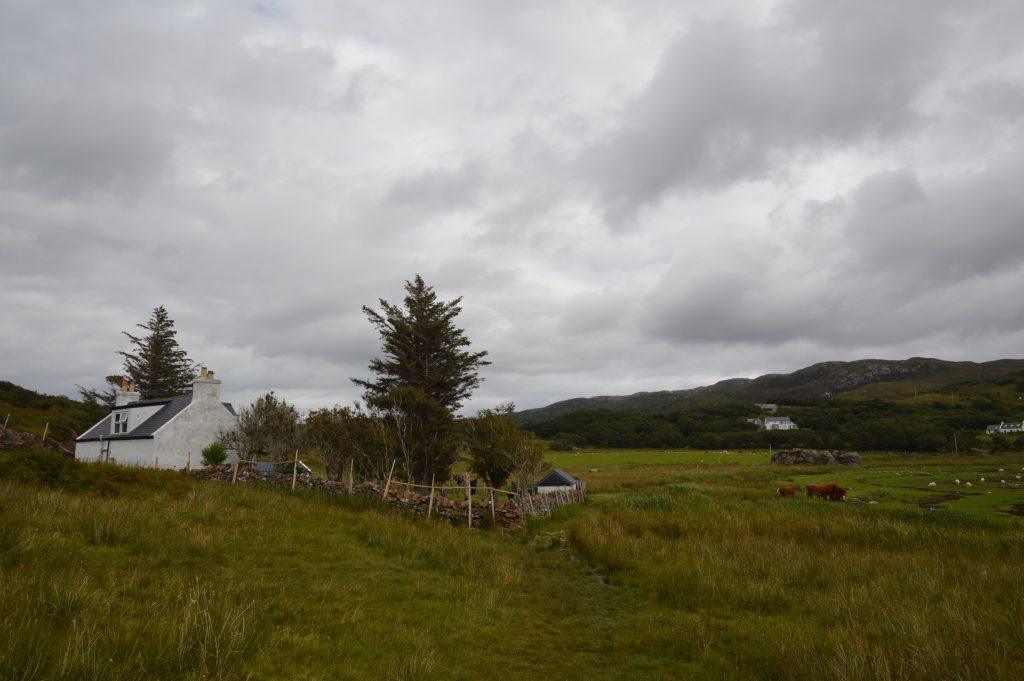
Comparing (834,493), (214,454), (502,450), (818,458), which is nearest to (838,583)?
(502,450)

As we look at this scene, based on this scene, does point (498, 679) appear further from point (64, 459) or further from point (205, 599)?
point (64, 459)

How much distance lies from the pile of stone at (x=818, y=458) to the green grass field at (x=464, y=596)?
215 feet

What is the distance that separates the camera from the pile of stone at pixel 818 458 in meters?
75.7

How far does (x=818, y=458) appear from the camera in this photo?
3041 inches

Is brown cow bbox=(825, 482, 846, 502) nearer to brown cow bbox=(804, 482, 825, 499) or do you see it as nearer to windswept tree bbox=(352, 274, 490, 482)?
brown cow bbox=(804, 482, 825, 499)

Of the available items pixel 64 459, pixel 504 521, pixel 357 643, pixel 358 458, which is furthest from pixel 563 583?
pixel 358 458

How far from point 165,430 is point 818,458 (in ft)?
266

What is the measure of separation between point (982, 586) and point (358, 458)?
2484cm

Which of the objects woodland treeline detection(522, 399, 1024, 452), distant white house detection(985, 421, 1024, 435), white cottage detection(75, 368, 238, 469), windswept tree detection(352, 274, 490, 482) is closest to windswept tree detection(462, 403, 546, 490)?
windswept tree detection(352, 274, 490, 482)

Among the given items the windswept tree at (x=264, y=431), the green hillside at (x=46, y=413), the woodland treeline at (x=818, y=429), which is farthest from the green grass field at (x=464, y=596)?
the woodland treeline at (x=818, y=429)

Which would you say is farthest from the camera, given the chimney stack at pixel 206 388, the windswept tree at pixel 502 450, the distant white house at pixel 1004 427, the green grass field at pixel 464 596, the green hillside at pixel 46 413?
the distant white house at pixel 1004 427

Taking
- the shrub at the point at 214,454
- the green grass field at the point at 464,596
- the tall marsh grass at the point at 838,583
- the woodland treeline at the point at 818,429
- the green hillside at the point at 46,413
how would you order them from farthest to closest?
1. the woodland treeline at the point at 818,429
2. the green hillside at the point at 46,413
3. the shrub at the point at 214,454
4. the tall marsh grass at the point at 838,583
5. the green grass field at the point at 464,596

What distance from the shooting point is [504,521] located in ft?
70.7

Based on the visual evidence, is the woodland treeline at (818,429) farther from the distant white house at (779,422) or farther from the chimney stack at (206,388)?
the chimney stack at (206,388)
